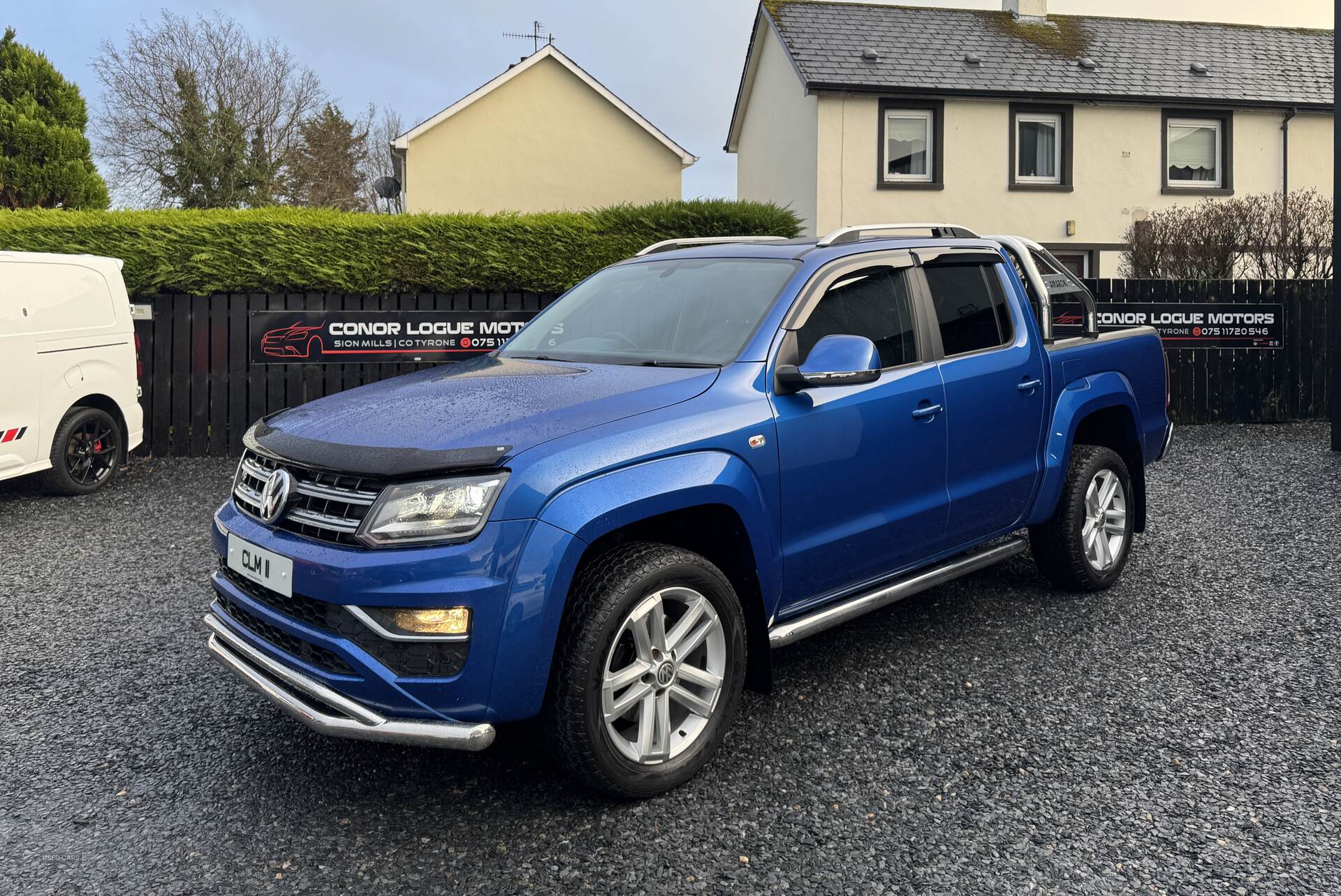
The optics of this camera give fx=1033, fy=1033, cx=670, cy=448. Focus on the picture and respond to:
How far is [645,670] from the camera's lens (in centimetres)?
322

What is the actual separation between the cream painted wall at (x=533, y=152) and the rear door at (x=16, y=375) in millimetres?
18746

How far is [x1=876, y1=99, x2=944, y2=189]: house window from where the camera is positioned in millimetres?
21094

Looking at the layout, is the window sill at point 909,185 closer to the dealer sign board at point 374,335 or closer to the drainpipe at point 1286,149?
the drainpipe at point 1286,149

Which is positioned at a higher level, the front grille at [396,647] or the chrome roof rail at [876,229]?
the chrome roof rail at [876,229]

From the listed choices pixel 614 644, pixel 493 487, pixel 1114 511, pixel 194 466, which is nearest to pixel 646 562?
pixel 614 644

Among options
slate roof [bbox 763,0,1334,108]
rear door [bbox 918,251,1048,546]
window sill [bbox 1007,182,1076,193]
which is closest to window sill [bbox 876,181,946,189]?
window sill [bbox 1007,182,1076,193]

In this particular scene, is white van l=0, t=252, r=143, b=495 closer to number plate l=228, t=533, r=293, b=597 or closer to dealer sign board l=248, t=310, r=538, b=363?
dealer sign board l=248, t=310, r=538, b=363

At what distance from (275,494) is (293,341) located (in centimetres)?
784

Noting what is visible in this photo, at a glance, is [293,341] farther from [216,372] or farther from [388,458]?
[388,458]

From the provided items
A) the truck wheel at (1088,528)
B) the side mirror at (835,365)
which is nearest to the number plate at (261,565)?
the side mirror at (835,365)

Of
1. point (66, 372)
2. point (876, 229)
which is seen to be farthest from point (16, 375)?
point (876, 229)

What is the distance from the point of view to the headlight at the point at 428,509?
293 cm

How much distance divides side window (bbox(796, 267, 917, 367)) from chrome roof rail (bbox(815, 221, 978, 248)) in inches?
8.3

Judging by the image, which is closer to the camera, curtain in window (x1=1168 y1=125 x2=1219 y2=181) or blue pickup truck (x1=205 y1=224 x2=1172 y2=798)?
blue pickup truck (x1=205 y1=224 x2=1172 y2=798)
